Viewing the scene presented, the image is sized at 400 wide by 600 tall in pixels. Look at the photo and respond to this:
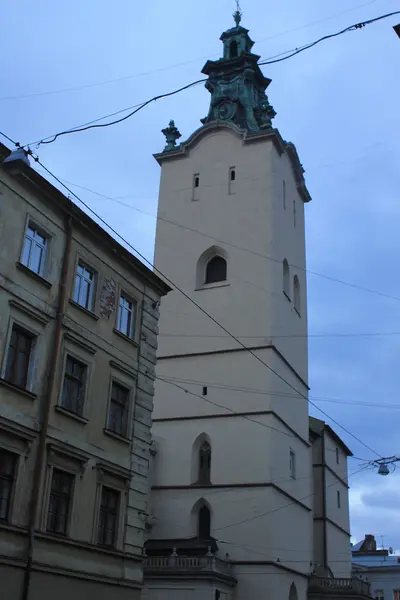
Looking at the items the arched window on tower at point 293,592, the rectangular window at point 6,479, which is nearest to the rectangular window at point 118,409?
the rectangular window at point 6,479

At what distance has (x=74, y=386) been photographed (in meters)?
16.9

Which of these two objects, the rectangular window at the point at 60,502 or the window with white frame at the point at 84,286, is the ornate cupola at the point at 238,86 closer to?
the window with white frame at the point at 84,286

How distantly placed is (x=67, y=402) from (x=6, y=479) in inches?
98.3

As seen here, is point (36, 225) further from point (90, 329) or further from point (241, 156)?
point (241, 156)

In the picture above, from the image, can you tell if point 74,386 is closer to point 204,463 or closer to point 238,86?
point 204,463

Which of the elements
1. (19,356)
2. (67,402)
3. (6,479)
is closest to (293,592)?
(67,402)

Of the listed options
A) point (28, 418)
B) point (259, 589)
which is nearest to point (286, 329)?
point (259, 589)

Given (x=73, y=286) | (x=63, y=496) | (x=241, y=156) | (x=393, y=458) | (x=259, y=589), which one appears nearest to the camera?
(x=63, y=496)

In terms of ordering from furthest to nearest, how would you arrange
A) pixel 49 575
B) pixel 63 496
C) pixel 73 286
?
pixel 73 286
pixel 63 496
pixel 49 575

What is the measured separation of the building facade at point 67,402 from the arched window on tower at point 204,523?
36.5ft

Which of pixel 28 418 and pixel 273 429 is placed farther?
pixel 273 429

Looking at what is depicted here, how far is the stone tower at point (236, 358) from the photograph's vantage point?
2842 centimetres

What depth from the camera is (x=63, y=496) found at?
15.8 m

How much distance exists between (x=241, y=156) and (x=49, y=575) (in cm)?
2501
